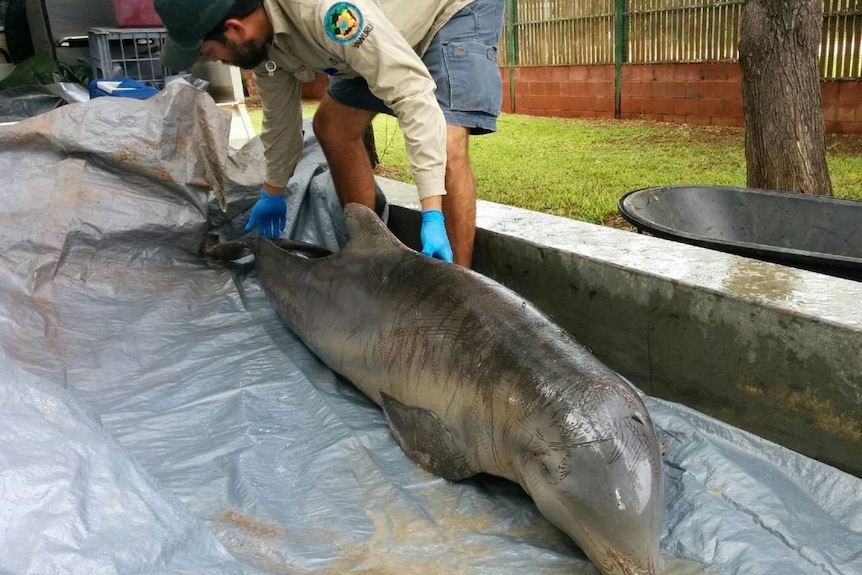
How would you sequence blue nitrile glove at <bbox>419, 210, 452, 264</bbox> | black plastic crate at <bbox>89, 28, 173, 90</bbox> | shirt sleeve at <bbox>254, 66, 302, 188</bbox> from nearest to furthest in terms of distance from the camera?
blue nitrile glove at <bbox>419, 210, 452, 264</bbox> → shirt sleeve at <bbox>254, 66, 302, 188</bbox> → black plastic crate at <bbox>89, 28, 173, 90</bbox>

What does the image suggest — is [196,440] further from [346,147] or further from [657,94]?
[657,94]

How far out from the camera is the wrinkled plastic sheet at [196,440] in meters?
1.74

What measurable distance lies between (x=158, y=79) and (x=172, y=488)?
5.54 metres

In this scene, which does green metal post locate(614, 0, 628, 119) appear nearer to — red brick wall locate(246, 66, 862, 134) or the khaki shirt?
red brick wall locate(246, 66, 862, 134)

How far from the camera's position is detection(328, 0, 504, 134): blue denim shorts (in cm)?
332

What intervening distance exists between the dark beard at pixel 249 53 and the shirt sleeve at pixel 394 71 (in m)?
0.29

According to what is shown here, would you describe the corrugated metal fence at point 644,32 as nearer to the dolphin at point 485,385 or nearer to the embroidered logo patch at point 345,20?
the embroidered logo patch at point 345,20

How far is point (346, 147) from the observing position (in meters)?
3.71

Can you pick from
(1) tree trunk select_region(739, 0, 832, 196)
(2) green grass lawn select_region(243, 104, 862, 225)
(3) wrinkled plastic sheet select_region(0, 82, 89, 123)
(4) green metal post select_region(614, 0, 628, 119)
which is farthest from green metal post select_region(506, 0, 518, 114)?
(1) tree trunk select_region(739, 0, 832, 196)

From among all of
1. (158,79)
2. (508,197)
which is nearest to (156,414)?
(508,197)

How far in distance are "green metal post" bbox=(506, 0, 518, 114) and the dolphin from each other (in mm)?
11703

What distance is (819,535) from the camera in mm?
2018

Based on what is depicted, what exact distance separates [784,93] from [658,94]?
21.7ft

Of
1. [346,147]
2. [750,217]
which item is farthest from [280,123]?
[750,217]
